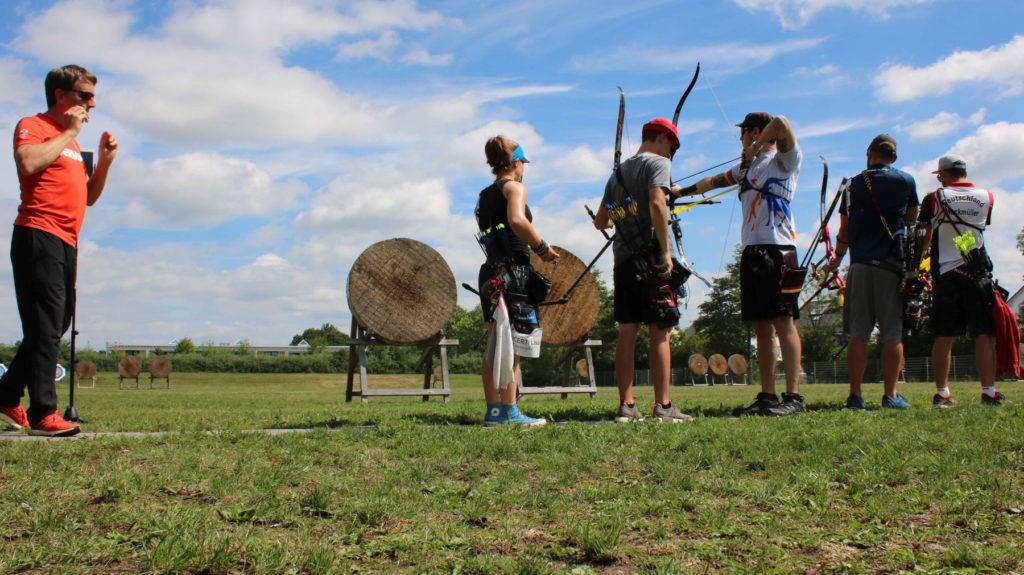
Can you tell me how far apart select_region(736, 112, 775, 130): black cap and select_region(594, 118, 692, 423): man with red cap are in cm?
75

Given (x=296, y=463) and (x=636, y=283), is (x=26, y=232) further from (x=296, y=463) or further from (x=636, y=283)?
(x=636, y=283)

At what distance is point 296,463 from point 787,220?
4.37 m

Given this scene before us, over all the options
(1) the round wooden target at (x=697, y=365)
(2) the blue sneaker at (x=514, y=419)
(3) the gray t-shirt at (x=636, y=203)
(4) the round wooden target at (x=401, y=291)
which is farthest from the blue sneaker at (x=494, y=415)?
(1) the round wooden target at (x=697, y=365)

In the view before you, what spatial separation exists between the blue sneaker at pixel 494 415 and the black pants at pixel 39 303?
114 inches

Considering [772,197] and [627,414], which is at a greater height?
[772,197]

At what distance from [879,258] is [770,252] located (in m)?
1.33

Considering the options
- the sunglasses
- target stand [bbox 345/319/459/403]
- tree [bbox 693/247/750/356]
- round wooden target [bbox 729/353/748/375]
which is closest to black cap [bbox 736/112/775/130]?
the sunglasses

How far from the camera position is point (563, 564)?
3195 millimetres

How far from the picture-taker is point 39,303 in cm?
559

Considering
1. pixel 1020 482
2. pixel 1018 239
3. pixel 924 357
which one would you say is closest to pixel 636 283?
pixel 1020 482

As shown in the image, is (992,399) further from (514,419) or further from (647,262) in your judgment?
(514,419)

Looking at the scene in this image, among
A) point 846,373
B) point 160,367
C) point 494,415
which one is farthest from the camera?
point 846,373

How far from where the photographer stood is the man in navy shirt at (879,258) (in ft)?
25.2

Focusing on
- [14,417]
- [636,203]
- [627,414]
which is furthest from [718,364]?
[14,417]
